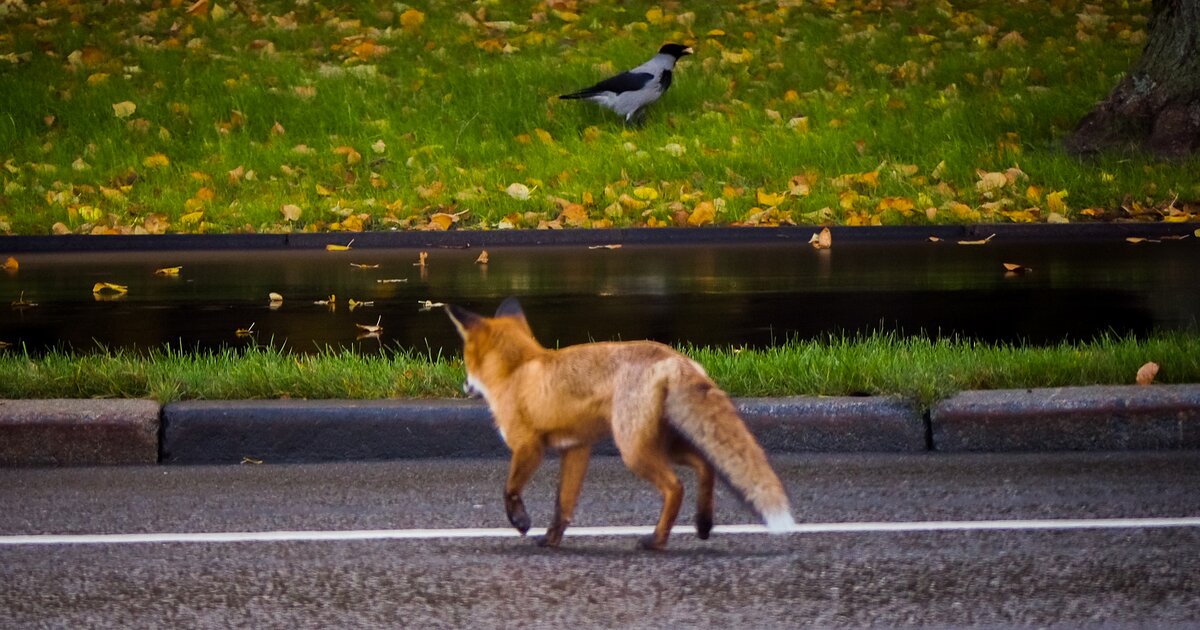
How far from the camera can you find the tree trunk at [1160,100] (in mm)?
14773

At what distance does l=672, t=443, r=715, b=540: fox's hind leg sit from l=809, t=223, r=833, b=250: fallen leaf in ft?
28.6

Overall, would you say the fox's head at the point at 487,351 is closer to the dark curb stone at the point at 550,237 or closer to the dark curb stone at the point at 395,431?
the dark curb stone at the point at 395,431

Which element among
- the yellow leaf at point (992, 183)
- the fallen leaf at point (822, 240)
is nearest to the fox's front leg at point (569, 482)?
the fallen leaf at point (822, 240)

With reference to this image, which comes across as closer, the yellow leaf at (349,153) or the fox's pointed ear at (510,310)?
the fox's pointed ear at (510,310)

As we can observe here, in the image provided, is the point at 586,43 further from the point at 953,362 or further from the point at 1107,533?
the point at 1107,533

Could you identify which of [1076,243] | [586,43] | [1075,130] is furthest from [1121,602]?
[586,43]

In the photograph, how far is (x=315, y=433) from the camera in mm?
6195

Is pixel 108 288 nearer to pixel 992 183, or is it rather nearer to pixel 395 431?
pixel 395 431

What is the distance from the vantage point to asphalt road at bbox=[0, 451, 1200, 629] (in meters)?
4.04

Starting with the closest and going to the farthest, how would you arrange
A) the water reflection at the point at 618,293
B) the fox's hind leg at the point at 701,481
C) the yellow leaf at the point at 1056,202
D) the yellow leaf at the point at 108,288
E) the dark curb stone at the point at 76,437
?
the fox's hind leg at the point at 701,481 < the dark curb stone at the point at 76,437 < the water reflection at the point at 618,293 < the yellow leaf at the point at 108,288 < the yellow leaf at the point at 1056,202

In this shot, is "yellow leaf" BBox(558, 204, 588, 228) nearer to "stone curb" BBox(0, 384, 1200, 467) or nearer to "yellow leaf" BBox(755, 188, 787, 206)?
"yellow leaf" BBox(755, 188, 787, 206)

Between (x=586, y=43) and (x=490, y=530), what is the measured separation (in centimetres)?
1458

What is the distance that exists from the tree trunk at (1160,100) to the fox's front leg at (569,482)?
11364mm

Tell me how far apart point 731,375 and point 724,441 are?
2.45 meters
